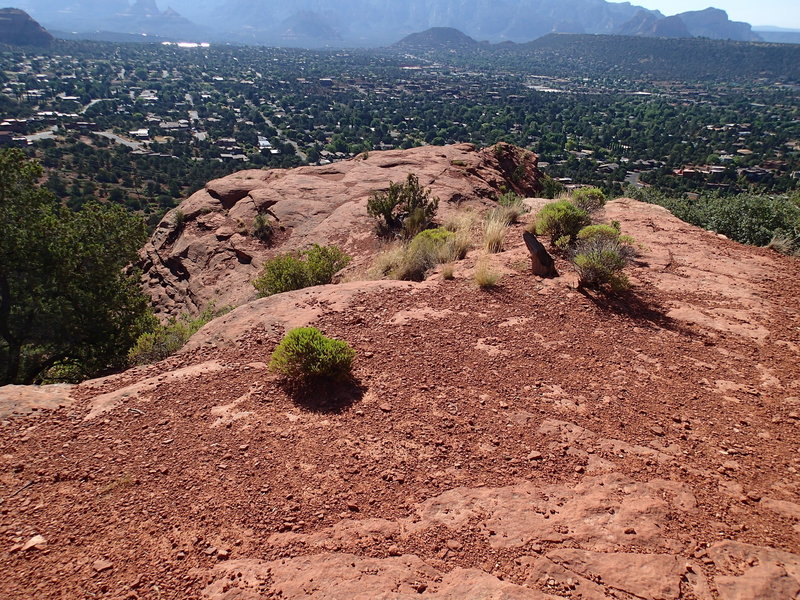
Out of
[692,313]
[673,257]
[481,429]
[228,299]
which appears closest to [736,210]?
[673,257]

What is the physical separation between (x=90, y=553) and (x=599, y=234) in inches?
308

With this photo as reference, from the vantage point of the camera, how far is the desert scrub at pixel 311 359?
530cm

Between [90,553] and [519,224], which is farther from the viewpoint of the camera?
[519,224]

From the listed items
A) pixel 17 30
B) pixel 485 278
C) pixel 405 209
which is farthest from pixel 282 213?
pixel 17 30

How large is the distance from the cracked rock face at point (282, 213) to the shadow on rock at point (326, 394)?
6.69 metres

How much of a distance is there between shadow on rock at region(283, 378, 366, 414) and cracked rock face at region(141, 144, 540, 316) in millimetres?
6691

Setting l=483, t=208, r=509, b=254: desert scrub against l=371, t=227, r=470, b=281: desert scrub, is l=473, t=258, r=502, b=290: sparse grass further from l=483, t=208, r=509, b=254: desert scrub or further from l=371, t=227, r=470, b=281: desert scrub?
l=483, t=208, r=509, b=254: desert scrub

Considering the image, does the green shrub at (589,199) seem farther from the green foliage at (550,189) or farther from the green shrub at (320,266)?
the green foliage at (550,189)

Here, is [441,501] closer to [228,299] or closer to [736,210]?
[228,299]

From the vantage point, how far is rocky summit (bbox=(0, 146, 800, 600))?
329 centimetres

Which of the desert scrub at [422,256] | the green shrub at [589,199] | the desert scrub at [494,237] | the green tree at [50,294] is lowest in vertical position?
the green tree at [50,294]

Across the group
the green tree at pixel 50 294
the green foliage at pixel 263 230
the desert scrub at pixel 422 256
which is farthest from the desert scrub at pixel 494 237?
the green foliage at pixel 263 230

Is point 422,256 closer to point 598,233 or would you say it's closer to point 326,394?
point 598,233

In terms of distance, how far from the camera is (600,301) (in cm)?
698
